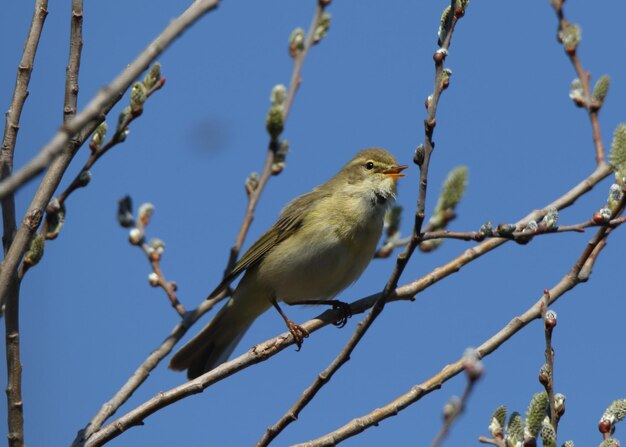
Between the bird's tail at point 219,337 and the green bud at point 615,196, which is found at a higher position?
the bird's tail at point 219,337

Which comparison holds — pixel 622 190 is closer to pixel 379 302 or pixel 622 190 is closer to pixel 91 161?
pixel 379 302

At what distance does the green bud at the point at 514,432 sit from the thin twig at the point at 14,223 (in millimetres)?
1775

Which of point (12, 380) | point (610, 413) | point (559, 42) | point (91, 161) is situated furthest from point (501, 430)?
point (91, 161)

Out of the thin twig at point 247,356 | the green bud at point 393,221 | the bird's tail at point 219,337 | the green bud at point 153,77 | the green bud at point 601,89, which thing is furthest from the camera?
the bird's tail at point 219,337

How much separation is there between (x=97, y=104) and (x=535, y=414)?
1737 millimetres

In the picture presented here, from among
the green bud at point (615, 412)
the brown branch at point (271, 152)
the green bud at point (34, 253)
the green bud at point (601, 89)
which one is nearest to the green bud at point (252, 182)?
the brown branch at point (271, 152)

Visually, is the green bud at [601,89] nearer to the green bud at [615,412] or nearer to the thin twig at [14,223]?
the green bud at [615,412]

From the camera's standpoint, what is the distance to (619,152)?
3.06 metres

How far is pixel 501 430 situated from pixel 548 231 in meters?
0.70

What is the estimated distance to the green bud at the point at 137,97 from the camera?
171 inches

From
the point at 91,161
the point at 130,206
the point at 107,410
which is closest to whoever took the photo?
the point at 107,410

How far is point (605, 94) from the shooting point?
333 cm

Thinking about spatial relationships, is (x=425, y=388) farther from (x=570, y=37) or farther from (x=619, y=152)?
(x=570, y=37)

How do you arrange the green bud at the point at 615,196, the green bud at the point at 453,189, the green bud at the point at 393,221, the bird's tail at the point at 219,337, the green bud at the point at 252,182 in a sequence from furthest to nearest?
1. the bird's tail at the point at 219,337
2. the green bud at the point at 393,221
3. the green bud at the point at 252,182
4. the green bud at the point at 453,189
5. the green bud at the point at 615,196
